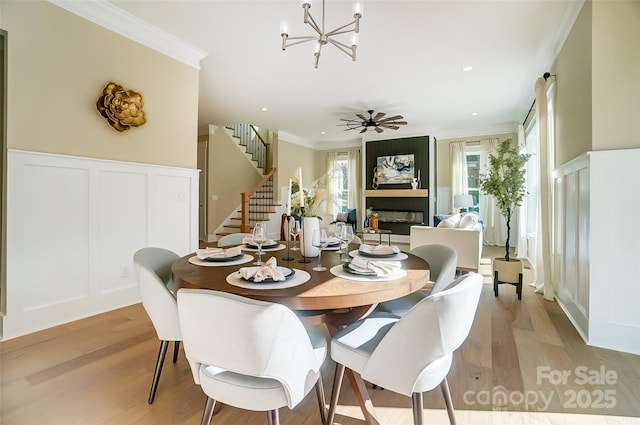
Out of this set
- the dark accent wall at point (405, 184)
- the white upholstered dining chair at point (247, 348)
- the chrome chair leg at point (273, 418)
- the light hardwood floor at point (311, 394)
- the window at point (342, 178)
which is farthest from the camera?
the window at point (342, 178)

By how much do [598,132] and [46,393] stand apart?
160 inches

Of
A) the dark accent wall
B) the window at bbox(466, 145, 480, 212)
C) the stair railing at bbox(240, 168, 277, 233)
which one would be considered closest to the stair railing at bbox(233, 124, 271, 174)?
the stair railing at bbox(240, 168, 277, 233)

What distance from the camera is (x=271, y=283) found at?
1.23m

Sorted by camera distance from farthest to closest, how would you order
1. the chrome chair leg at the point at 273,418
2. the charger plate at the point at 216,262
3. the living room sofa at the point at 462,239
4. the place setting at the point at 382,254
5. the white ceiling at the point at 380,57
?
the living room sofa at the point at 462,239 < the white ceiling at the point at 380,57 < the place setting at the point at 382,254 < the charger plate at the point at 216,262 < the chrome chair leg at the point at 273,418

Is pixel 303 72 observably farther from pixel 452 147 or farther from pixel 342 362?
pixel 452 147

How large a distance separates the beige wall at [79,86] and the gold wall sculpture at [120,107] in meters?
Answer: 0.07

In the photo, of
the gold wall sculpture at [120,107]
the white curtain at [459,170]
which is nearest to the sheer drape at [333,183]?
the white curtain at [459,170]

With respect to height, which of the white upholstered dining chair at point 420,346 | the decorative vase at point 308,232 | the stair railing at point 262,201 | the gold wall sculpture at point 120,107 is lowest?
the white upholstered dining chair at point 420,346

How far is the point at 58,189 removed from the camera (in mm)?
2488

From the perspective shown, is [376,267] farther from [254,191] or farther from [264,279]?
[254,191]

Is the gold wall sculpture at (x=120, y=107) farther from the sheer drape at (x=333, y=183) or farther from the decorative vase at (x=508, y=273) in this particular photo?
the sheer drape at (x=333, y=183)

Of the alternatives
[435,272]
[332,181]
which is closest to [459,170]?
[332,181]

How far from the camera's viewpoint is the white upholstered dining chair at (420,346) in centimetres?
98

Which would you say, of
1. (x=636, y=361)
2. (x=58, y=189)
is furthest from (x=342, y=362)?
(x=58, y=189)
